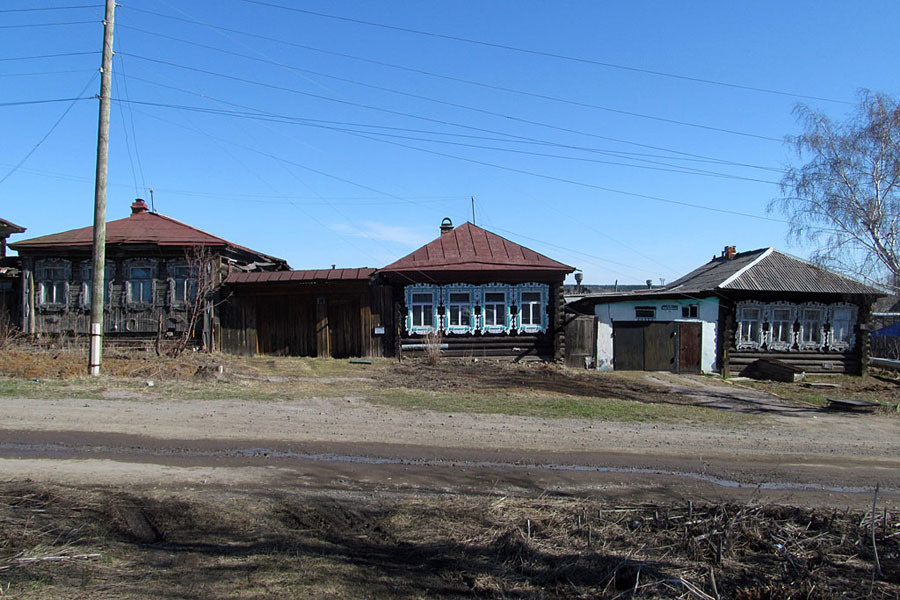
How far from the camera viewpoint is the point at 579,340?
2161 centimetres

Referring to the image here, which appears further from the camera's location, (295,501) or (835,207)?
(835,207)

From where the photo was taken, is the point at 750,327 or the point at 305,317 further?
the point at 750,327

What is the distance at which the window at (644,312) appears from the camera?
866 inches

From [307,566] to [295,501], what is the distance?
152 centimetres

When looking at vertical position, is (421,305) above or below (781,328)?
above

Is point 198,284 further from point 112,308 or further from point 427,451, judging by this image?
point 427,451

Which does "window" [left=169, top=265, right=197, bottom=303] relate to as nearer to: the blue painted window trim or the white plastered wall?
the blue painted window trim

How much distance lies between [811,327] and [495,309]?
12.1m

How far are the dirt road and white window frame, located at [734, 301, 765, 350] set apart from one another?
11.4 meters

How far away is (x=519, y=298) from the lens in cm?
2150

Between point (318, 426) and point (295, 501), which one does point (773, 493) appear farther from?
point (318, 426)

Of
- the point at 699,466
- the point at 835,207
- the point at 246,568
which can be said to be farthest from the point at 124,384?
the point at 835,207

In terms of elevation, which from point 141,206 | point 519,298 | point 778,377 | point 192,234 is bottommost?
point 778,377

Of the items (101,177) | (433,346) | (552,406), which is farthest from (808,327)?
(101,177)
